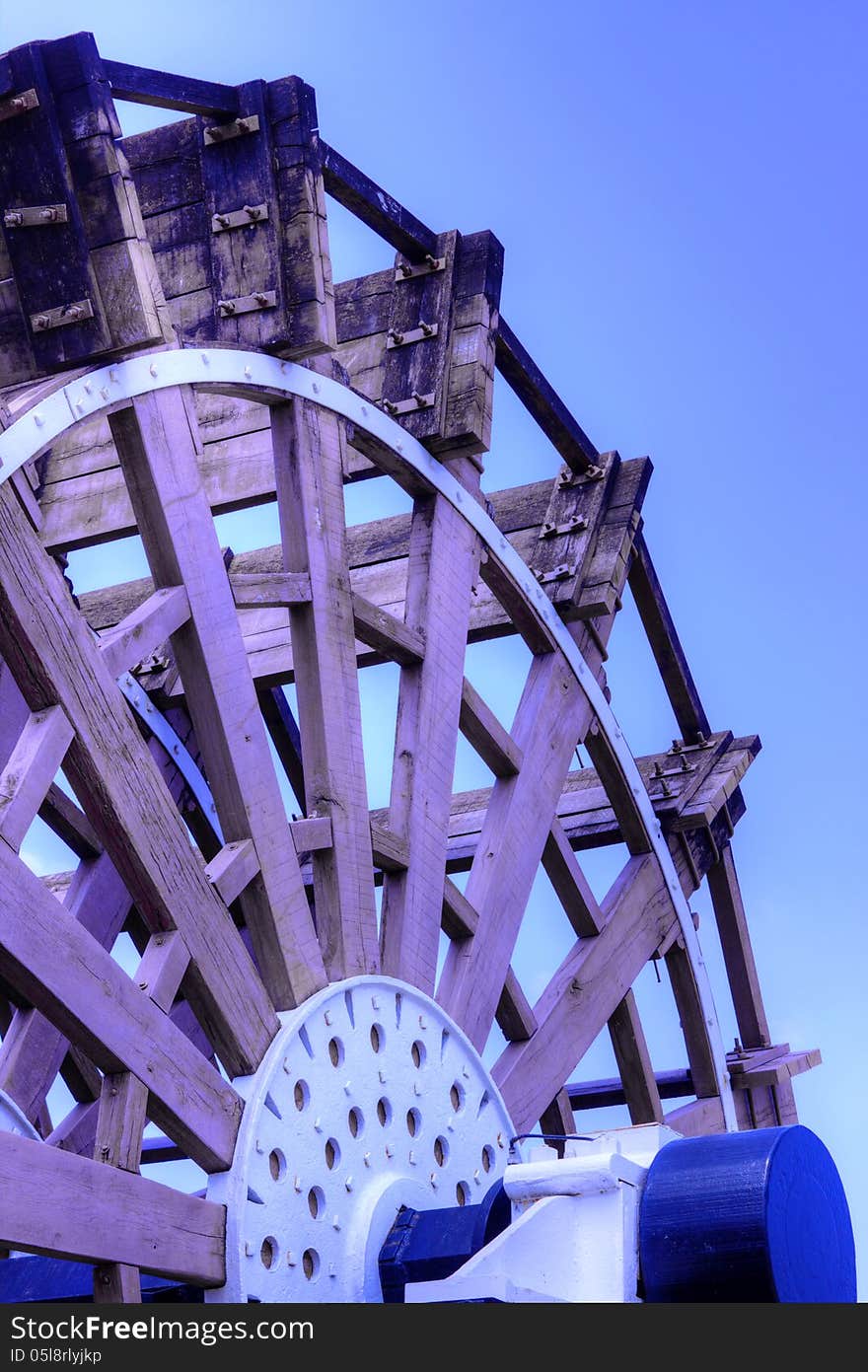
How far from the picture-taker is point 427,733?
21.5 feet

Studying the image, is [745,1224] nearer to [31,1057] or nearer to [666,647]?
[31,1057]

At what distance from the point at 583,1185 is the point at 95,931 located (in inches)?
145

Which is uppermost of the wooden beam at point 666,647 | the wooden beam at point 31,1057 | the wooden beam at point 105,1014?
the wooden beam at point 666,647

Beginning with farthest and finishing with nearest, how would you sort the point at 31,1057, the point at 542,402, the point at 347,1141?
the point at 542,402, the point at 31,1057, the point at 347,1141

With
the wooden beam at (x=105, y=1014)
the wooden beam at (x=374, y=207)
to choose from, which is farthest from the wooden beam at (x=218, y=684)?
the wooden beam at (x=374, y=207)

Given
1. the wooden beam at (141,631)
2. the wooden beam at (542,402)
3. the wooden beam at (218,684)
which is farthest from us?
the wooden beam at (542,402)

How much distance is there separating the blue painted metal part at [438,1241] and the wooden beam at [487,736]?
7.24 ft

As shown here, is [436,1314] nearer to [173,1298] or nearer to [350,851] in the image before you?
[173,1298]

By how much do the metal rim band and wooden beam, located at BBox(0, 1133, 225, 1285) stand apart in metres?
1.63

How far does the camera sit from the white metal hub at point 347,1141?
4.89 metres

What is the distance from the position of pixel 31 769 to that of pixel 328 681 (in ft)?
5.29

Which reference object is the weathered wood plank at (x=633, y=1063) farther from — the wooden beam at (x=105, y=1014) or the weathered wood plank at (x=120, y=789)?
the wooden beam at (x=105, y=1014)

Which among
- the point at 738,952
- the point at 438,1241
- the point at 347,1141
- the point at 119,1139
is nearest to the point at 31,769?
the point at 119,1139

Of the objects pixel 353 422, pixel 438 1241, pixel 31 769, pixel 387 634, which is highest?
pixel 353 422
